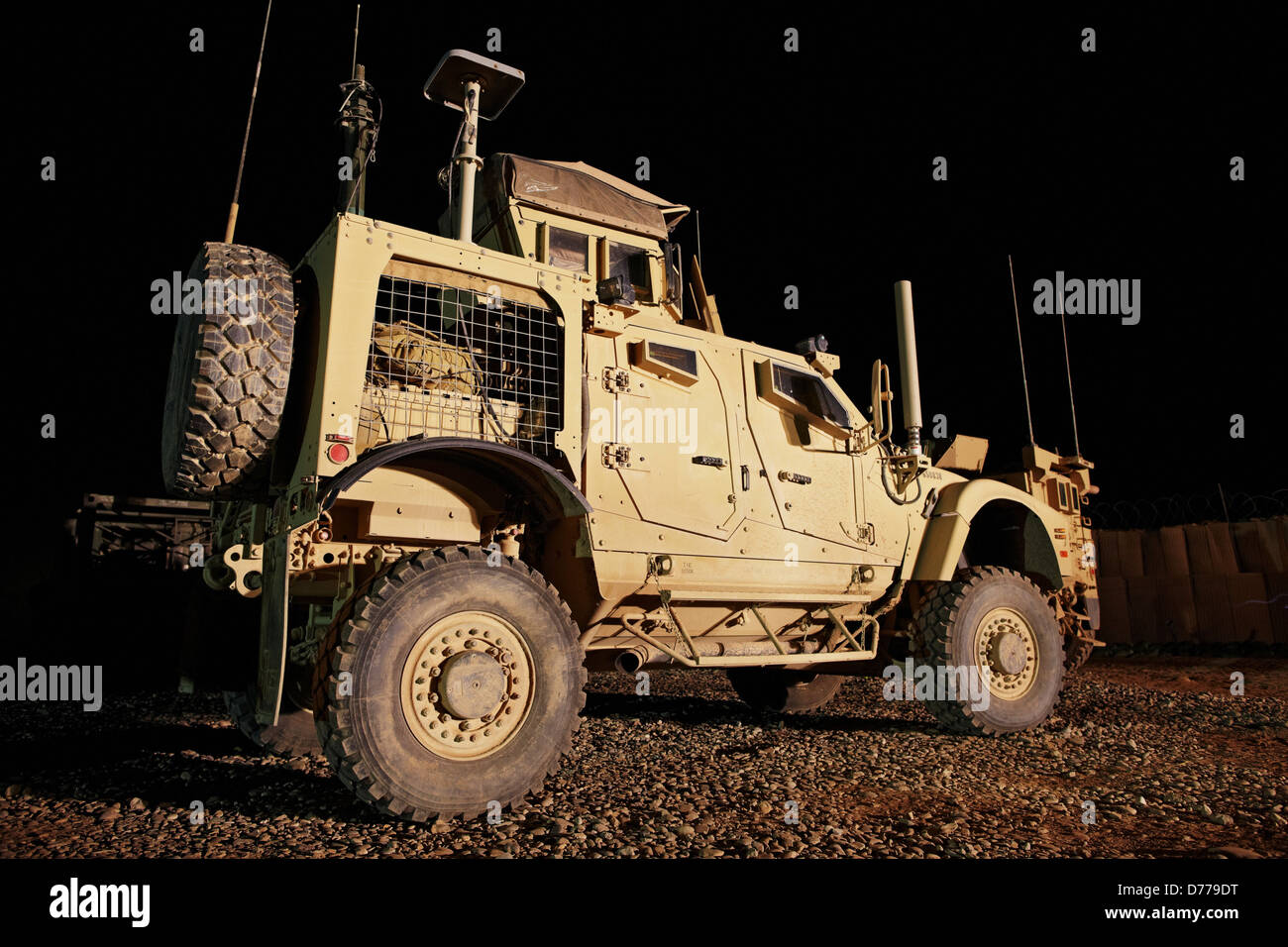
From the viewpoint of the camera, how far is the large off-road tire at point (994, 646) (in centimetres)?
578

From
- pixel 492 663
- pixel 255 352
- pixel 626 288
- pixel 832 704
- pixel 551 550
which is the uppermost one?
pixel 626 288

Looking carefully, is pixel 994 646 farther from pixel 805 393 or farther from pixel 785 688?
pixel 805 393

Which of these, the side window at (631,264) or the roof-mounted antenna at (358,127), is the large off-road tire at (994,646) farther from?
the roof-mounted antenna at (358,127)

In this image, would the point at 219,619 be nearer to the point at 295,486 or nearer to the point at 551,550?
the point at 295,486

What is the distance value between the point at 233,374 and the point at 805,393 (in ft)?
12.7

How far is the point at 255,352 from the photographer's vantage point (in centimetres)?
364

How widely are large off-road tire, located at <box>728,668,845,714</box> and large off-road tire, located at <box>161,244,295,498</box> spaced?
4.89 m

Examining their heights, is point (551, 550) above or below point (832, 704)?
above

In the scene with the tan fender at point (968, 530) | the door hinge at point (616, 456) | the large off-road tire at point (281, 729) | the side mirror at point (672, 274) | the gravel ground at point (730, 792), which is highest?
the side mirror at point (672, 274)

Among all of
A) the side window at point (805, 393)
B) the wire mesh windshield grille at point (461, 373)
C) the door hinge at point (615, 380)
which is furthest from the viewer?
the side window at point (805, 393)

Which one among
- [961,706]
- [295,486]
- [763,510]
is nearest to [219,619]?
[295,486]

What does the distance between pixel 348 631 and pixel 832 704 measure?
5550 millimetres

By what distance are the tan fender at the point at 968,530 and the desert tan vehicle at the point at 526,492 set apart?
0.02 meters

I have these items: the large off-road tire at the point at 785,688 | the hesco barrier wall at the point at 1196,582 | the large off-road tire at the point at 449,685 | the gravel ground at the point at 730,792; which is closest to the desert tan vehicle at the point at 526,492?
the large off-road tire at the point at 449,685
